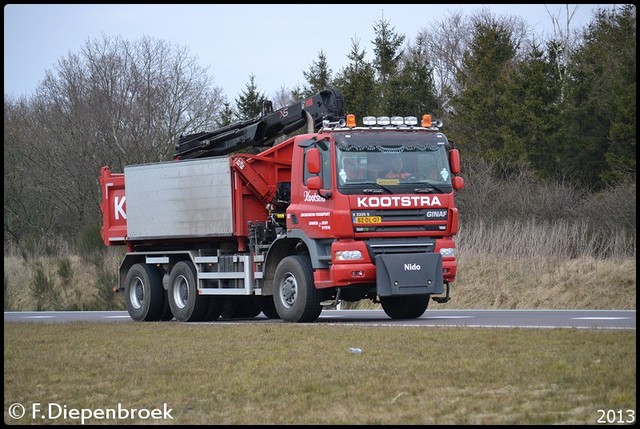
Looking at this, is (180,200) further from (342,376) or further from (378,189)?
(342,376)

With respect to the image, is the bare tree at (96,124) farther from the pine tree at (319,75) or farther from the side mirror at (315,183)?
the side mirror at (315,183)

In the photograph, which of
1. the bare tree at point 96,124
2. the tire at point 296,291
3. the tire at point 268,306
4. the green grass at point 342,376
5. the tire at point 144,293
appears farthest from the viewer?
the bare tree at point 96,124

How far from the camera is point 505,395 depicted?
31.9 feet

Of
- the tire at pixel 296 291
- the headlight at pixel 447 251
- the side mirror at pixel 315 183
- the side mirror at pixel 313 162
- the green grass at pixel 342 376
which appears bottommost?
the green grass at pixel 342 376

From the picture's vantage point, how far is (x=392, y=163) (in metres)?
19.3

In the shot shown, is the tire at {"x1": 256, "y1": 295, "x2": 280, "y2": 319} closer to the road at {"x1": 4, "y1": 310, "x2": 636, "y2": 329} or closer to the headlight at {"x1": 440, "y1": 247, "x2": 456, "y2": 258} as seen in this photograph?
the road at {"x1": 4, "y1": 310, "x2": 636, "y2": 329}

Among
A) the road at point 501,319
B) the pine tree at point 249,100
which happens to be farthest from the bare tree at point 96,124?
the road at point 501,319

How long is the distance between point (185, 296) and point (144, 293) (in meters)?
1.15

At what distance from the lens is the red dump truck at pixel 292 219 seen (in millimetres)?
19094

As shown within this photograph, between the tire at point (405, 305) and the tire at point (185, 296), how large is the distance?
3.60m

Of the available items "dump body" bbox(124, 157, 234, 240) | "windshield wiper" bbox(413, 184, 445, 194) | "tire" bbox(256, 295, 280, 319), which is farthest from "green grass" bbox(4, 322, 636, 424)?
"tire" bbox(256, 295, 280, 319)

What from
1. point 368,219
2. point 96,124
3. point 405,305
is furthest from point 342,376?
point 96,124

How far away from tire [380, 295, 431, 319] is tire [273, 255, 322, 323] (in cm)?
153

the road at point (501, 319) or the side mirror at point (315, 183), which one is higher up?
the side mirror at point (315, 183)
